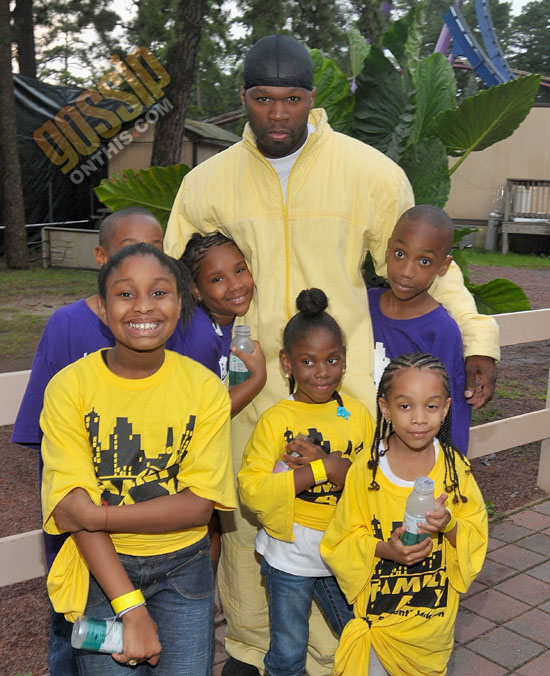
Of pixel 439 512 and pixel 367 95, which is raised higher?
pixel 367 95

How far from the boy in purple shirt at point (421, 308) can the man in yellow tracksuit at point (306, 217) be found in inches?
2.5

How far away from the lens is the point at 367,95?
5.95 meters

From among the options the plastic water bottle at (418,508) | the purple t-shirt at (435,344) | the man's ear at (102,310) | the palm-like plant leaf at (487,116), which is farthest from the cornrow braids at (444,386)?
the palm-like plant leaf at (487,116)

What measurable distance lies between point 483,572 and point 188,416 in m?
2.64

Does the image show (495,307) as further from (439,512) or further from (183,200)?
(439,512)

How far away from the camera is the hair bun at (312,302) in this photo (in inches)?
111

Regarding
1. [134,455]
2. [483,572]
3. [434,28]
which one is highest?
[434,28]

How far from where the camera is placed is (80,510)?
2.17 metres

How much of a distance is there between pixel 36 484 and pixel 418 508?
410cm

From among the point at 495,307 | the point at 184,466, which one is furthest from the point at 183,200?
the point at 495,307

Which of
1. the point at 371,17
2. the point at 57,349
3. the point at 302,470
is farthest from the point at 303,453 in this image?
the point at 371,17

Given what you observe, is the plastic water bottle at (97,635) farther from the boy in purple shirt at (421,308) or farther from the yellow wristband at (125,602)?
the boy in purple shirt at (421,308)

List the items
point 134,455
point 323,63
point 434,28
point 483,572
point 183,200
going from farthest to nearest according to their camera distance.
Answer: point 434,28 < point 323,63 < point 483,572 < point 183,200 < point 134,455

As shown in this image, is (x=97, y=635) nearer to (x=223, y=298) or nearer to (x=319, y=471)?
(x=319, y=471)
